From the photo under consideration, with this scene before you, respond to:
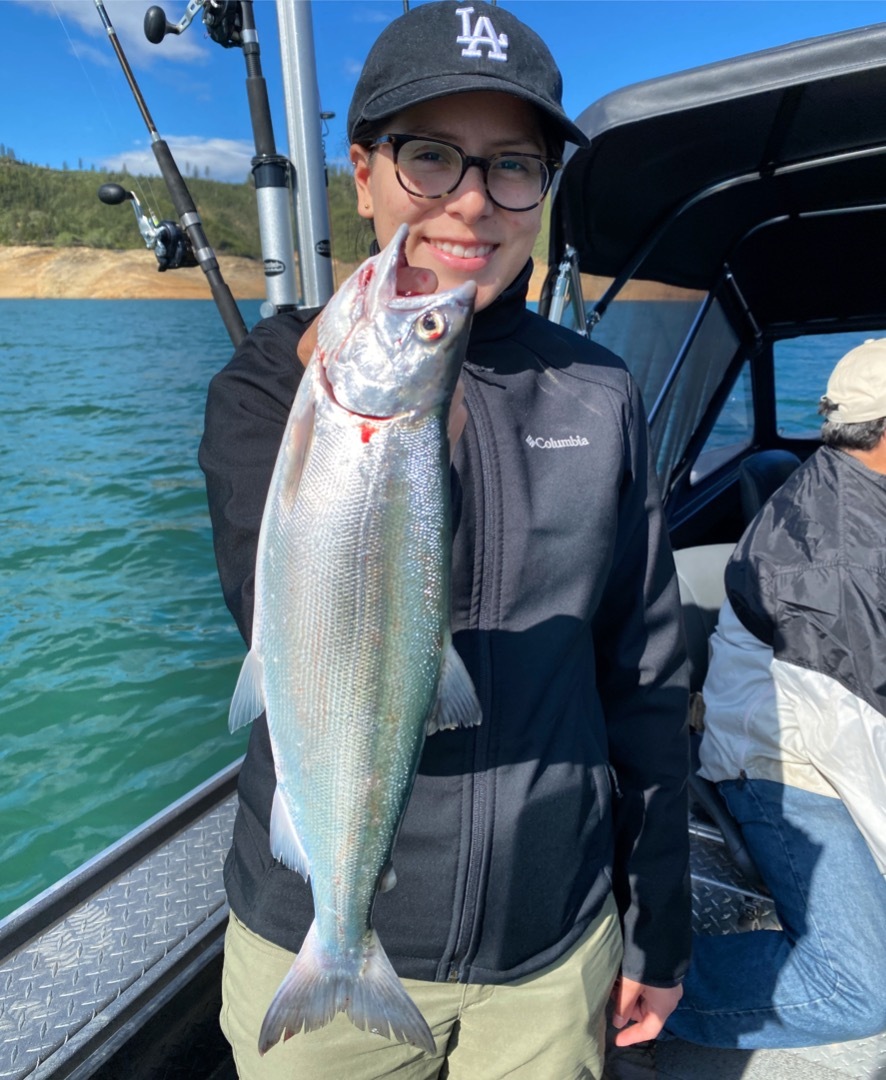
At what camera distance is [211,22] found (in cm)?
375

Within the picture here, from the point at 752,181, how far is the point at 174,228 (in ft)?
10.3

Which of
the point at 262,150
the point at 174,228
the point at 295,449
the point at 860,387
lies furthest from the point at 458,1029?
the point at 174,228

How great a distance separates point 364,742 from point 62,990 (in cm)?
162

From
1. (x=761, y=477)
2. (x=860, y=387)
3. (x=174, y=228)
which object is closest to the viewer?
(x=860, y=387)

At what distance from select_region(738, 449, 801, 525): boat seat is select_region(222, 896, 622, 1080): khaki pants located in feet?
10.7

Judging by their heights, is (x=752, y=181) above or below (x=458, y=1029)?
above

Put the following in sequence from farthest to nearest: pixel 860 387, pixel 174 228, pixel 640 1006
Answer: pixel 174 228
pixel 860 387
pixel 640 1006

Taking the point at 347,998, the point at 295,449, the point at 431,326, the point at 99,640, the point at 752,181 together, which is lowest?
the point at 99,640

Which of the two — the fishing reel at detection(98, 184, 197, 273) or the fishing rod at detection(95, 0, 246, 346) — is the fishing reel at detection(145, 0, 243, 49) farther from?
the fishing reel at detection(98, 184, 197, 273)

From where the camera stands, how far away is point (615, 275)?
4605 millimetres

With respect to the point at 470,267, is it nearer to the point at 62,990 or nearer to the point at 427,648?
the point at 427,648

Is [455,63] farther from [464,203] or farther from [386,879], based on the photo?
[386,879]

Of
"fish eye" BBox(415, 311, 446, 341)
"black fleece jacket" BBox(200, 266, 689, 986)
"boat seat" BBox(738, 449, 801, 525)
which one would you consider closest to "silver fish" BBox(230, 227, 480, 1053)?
"fish eye" BBox(415, 311, 446, 341)

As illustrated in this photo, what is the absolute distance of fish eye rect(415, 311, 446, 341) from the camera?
4.25 ft
